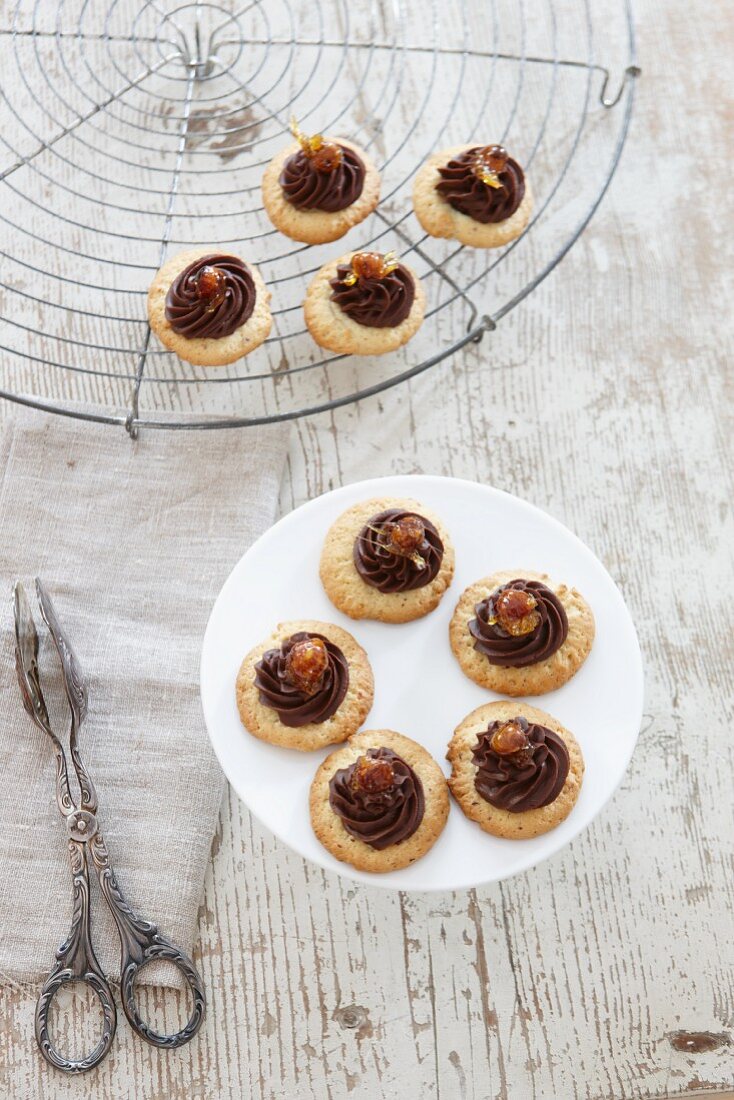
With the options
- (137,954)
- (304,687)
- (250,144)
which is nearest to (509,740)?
(304,687)

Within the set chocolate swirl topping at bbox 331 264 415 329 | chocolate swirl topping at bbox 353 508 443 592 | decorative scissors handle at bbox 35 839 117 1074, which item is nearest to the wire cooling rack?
chocolate swirl topping at bbox 331 264 415 329

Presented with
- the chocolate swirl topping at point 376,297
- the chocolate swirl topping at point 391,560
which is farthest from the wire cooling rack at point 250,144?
the chocolate swirl topping at point 391,560

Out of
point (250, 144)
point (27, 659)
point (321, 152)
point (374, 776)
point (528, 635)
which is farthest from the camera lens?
point (250, 144)

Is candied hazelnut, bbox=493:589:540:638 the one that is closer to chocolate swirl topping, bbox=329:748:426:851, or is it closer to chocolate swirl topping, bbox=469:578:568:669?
chocolate swirl topping, bbox=469:578:568:669

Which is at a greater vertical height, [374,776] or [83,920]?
[374,776]

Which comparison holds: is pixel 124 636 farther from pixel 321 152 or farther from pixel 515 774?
pixel 321 152
